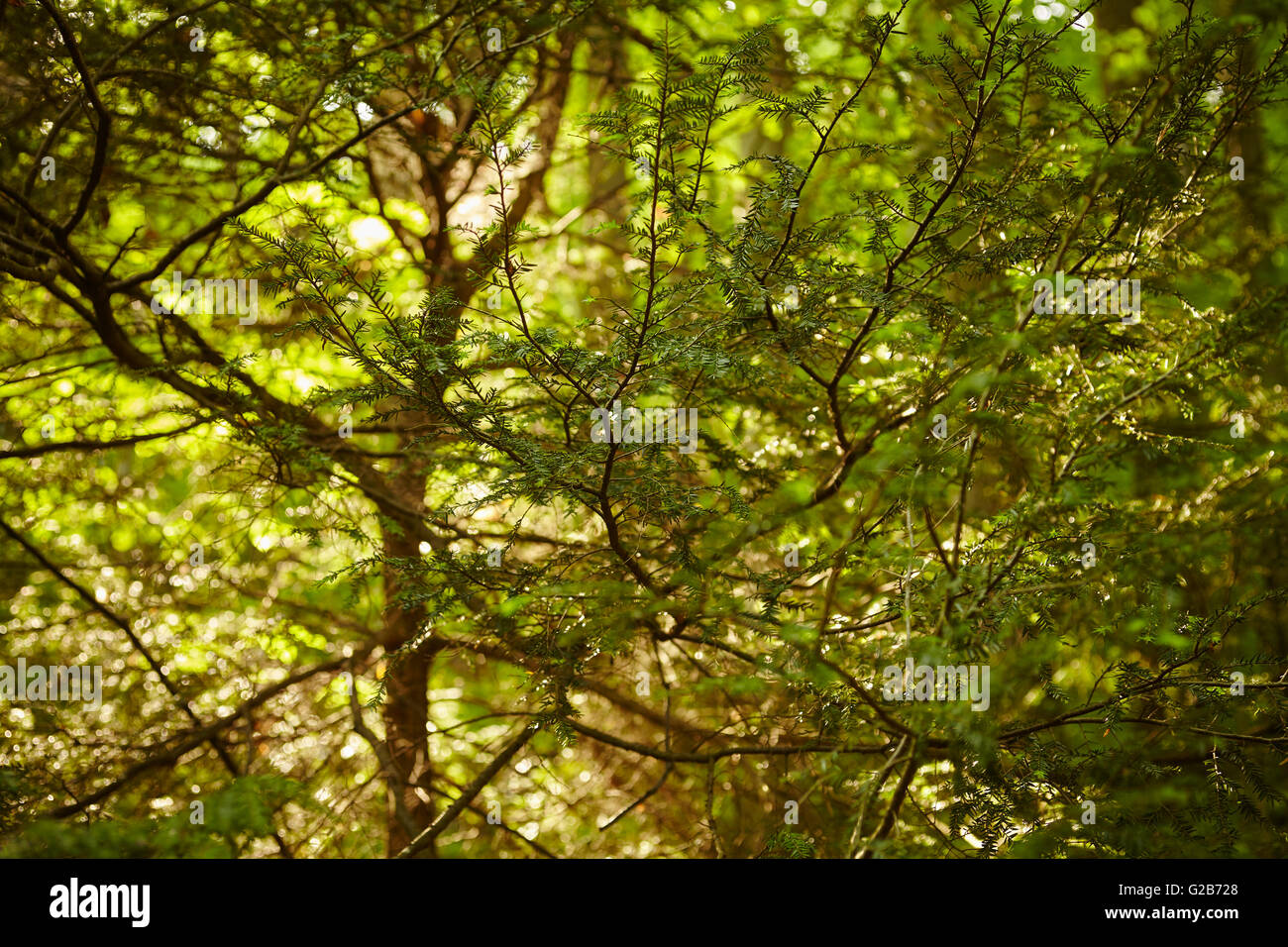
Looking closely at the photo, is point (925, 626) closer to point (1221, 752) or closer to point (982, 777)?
point (982, 777)

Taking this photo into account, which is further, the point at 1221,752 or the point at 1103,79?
A: the point at 1103,79

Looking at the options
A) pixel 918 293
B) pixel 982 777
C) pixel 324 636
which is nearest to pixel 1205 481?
pixel 918 293

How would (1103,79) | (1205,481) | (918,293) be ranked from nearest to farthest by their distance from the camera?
(918,293), (1205,481), (1103,79)

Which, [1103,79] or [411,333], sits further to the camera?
[1103,79]

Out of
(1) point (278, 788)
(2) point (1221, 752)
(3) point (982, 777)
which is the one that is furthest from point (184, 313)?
(2) point (1221, 752)

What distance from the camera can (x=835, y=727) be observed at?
2.98 meters

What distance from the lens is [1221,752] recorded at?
112 inches

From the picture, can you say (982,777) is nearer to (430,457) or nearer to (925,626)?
(925,626)

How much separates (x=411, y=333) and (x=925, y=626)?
6.62 feet

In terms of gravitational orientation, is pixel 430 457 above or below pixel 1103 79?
below
